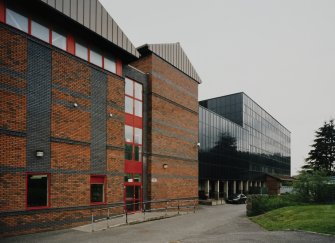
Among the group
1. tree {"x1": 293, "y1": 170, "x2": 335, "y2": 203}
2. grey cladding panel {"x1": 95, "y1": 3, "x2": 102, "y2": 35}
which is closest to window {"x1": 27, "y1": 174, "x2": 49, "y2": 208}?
grey cladding panel {"x1": 95, "y1": 3, "x2": 102, "y2": 35}

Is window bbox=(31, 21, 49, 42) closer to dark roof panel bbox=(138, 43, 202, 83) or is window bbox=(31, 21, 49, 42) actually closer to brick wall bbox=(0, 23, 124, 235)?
brick wall bbox=(0, 23, 124, 235)

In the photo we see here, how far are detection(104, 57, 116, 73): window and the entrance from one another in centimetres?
761

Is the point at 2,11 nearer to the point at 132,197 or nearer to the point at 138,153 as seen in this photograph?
the point at 138,153

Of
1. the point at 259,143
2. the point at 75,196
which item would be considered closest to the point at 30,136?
the point at 75,196

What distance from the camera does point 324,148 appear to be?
51.7 m

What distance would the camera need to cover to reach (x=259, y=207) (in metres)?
21.4

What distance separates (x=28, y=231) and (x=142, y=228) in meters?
Answer: 5.08

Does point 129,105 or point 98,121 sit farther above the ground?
point 129,105

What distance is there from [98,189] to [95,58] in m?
7.46

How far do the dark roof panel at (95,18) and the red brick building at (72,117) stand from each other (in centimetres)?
6

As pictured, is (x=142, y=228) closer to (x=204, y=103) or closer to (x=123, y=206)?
(x=123, y=206)

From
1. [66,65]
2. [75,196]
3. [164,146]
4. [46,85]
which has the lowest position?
[75,196]

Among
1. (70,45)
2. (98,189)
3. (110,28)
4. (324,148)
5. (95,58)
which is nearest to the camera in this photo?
(70,45)

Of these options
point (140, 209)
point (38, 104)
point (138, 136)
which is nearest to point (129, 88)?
point (138, 136)
